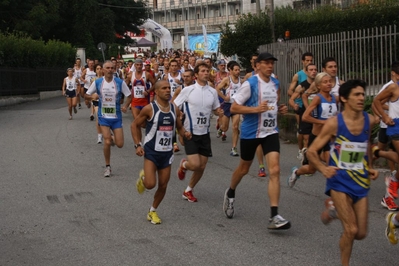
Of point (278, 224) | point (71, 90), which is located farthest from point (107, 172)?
point (71, 90)

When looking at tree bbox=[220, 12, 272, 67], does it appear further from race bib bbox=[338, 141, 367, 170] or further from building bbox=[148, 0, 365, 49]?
building bbox=[148, 0, 365, 49]

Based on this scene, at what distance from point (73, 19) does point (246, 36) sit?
2472 cm

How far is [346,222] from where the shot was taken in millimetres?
5883

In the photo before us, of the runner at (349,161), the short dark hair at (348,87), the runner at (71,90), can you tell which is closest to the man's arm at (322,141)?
the runner at (349,161)

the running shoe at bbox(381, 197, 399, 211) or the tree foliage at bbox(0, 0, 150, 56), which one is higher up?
the tree foliage at bbox(0, 0, 150, 56)

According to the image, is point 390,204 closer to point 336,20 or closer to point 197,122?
point 197,122

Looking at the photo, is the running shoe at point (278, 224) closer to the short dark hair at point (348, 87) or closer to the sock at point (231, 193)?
the sock at point (231, 193)

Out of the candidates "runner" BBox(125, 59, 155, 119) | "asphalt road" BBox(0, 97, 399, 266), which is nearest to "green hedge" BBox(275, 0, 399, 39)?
"runner" BBox(125, 59, 155, 119)

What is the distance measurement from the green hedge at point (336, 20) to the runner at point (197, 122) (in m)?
→ 20.9

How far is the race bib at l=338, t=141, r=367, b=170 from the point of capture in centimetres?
607

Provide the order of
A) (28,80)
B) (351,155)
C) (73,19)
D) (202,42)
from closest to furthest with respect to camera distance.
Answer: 1. (351,155)
2. (28,80)
3. (73,19)
4. (202,42)

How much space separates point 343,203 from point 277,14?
2605 centimetres

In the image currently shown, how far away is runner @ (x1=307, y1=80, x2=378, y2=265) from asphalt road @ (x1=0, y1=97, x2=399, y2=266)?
0.75m

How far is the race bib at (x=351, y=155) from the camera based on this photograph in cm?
607
